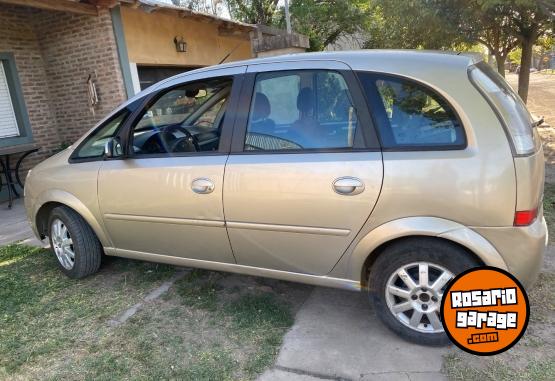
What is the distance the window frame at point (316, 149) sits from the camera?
8.14 feet

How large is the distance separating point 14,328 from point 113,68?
5.17 metres

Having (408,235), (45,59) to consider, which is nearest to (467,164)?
(408,235)

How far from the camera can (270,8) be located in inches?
612

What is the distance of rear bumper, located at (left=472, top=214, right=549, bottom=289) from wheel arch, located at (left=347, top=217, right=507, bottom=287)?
3cm

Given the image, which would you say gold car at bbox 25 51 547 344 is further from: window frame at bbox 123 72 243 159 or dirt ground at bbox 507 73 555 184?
dirt ground at bbox 507 73 555 184

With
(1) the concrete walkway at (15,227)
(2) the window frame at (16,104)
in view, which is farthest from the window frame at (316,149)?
(2) the window frame at (16,104)

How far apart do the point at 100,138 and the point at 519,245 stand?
9.83ft

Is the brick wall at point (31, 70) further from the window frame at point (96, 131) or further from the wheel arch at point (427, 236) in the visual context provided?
the wheel arch at point (427, 236)

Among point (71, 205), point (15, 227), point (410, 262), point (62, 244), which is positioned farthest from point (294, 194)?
point (15, 227)

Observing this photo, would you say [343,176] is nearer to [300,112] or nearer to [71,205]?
[300,112]

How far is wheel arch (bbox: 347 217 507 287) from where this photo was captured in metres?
2.30

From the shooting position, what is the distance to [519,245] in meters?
2.28

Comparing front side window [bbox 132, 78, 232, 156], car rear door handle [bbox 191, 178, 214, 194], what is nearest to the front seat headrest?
front side window [bbox 132, 78, 232, 156]

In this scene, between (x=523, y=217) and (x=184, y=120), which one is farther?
(x=184, y=120)
